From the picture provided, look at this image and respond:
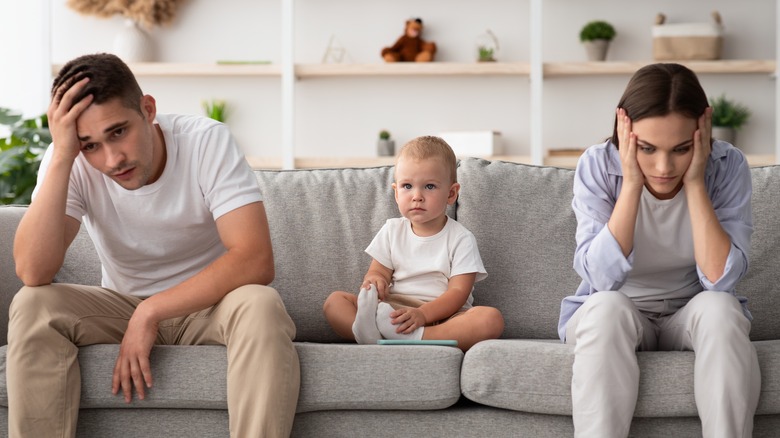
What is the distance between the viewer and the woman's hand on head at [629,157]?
5.95ft

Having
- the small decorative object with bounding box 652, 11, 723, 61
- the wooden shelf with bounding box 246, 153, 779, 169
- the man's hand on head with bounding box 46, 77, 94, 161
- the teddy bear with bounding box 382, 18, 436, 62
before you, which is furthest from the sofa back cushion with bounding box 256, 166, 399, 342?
the small decorative object with bounding box 652, 11, 723, 61

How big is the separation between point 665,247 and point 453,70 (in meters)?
2.90

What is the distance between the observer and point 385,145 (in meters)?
4.91

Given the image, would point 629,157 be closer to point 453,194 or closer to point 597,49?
point 453,194

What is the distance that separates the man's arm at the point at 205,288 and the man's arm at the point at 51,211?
0.71ft

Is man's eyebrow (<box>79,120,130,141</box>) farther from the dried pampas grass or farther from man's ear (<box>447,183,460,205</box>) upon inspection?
the dried pampas grass

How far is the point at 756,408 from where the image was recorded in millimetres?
1720

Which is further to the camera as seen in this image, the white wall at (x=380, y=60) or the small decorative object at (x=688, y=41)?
the white wall at (x=380, y=60)

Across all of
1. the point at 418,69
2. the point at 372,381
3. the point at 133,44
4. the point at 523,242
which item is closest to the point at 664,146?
the point at 523,242

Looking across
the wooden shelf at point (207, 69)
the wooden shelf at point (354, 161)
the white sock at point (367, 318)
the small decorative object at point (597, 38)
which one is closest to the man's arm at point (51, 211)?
the white sock at point (367, 318)

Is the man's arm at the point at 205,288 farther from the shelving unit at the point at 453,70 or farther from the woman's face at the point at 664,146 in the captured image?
the shelving unit at the point at 453,70

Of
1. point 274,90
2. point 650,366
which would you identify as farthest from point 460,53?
point 650,366

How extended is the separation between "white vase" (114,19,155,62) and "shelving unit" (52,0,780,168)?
4.4 inches

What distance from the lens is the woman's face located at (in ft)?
5.82
